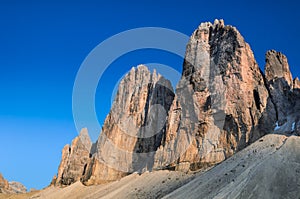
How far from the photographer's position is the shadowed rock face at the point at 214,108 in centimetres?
5406

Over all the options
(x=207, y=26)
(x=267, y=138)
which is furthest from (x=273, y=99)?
(x=207, y=26)

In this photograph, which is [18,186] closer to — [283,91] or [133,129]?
[133,129]

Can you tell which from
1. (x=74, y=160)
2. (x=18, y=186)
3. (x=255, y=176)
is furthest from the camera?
(x=18, y=186)

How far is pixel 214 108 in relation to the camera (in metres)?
58.5

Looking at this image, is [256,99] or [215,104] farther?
[215,104]

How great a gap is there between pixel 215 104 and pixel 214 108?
0.64m

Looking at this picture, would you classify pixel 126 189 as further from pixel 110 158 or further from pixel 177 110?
pixel 110 158

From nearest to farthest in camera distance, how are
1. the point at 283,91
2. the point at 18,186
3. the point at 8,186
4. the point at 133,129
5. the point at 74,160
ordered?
the point at 283,91 < the point at 133,129 < the point at 74,160 < the point at 8,186 < the point at 18,186

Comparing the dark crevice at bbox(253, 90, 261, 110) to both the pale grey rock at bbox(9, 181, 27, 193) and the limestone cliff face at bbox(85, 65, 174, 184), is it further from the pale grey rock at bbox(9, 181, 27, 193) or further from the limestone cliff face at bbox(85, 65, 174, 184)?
the pale grey rock at bbox(9, 181, 27, 193)

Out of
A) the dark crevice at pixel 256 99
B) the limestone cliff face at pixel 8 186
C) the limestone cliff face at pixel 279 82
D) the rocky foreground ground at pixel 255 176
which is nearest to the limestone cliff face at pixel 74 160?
the limestone cliff face at pixel 8 186

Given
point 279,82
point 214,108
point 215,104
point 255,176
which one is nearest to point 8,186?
point 214,108

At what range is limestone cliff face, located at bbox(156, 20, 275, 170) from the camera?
55312mm

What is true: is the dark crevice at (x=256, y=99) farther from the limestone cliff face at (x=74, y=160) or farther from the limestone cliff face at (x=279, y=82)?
the limestone cliff face at (x=74, y=160)

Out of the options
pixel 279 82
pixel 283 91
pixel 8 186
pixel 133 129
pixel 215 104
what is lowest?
pixel 283 91
